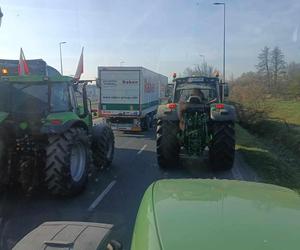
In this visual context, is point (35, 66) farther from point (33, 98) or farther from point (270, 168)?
point (270, 168)

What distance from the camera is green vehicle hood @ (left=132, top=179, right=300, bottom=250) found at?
2168mm

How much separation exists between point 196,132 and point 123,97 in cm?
1106

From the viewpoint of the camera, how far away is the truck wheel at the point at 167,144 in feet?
37.5

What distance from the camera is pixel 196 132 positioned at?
11.5 metres

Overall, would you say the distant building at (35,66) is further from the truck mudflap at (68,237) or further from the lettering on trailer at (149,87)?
the truck mudflap at (68,237)

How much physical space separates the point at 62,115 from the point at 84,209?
2.04 m

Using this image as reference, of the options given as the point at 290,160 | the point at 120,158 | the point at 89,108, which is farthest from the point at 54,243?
the point at 290,160

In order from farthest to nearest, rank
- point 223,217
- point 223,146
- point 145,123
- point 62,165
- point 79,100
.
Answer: point 145,123, point 223,146, point 79,100, point 62,165, point 223,217

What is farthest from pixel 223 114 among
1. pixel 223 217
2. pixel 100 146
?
pixel 223 217

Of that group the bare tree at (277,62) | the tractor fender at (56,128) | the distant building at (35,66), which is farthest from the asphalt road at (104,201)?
the bare tree at (277,62)

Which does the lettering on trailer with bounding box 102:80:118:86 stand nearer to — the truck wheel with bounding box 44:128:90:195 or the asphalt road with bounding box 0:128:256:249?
the asphalt road with bounding box 0:128:256:249

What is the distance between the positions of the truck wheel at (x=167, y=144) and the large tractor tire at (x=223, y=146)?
0.97 m

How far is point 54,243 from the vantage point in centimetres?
289

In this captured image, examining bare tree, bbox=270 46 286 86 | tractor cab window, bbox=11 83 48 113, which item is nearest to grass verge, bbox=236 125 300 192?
tractor cab window, bbox=11 83 48 113
